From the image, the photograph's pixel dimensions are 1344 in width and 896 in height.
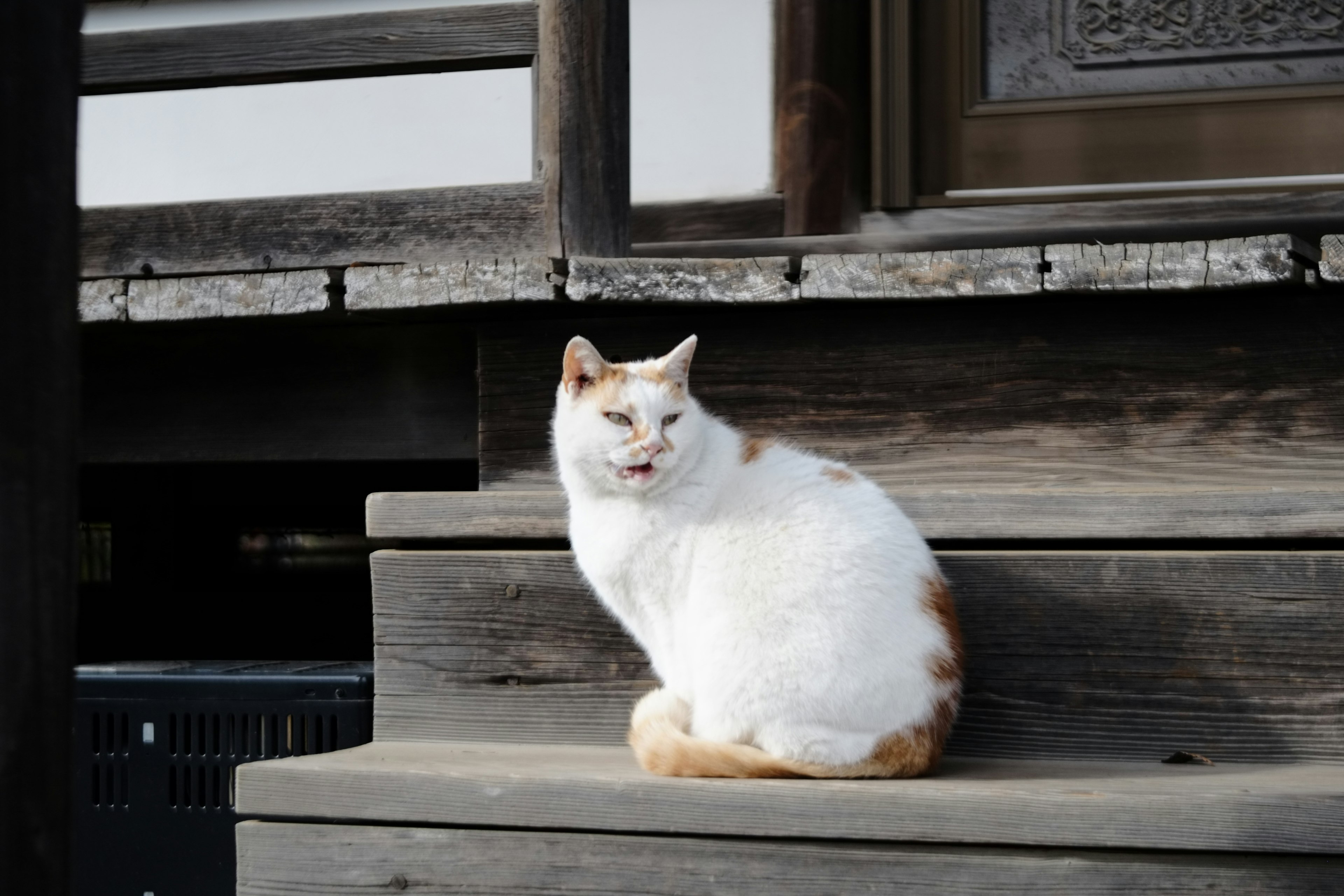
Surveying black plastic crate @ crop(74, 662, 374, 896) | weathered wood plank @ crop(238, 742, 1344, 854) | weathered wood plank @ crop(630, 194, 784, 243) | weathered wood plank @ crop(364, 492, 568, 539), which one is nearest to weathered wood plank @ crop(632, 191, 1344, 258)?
weathered wood plank @ crop(630, 194, 784, 243)

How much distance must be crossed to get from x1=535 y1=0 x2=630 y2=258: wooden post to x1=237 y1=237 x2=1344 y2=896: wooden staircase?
16 centimetres

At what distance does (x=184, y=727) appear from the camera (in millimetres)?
2229

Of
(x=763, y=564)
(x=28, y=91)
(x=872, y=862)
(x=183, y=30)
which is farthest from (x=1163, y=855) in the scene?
(x=183, y=30)

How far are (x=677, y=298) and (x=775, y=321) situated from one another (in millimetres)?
193

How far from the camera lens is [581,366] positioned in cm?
183

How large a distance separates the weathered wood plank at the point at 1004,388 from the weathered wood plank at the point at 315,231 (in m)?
0.22

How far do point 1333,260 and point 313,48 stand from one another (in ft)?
6.07

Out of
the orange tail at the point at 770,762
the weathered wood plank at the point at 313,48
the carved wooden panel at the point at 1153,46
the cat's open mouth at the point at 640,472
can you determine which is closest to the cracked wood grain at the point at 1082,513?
the cat's open mouth at the point at 640,472

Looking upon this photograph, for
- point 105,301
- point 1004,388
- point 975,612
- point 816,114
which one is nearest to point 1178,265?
point 1004,388

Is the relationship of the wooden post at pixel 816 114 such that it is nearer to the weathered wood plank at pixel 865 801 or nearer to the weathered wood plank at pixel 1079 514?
the weathered wood plank at pixel 1079 514

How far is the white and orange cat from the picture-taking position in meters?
1.61

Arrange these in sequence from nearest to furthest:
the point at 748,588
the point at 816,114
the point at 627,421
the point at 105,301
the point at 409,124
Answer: the point at 748,588, the point at 627,421, the point at 105,301, the point at 816,114, the point at 409,124

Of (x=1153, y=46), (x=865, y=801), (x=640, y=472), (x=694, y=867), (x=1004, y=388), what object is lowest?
(x=694, y=867)

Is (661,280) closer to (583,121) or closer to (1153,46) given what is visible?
(583,121)
